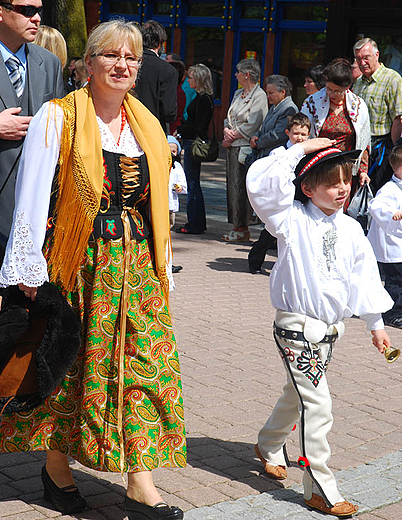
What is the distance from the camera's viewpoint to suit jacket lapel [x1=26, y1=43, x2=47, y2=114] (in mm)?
3961

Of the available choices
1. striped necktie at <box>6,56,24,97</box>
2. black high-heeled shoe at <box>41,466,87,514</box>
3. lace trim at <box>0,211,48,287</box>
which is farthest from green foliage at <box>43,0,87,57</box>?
black high-heeled shoe at <box>41,466,87,514</box>

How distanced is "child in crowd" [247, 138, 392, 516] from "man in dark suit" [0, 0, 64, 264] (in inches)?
40.5

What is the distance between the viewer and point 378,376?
6074mm

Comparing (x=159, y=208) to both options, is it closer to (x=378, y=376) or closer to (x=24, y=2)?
(x=24, y=2)

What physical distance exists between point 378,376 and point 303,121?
2.86m

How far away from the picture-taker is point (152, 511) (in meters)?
3.57

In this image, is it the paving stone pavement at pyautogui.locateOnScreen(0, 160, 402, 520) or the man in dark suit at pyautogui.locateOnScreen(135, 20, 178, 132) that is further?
the man in dark suit at pyautogui.locateOnScreen(135, 20, 178, 132)

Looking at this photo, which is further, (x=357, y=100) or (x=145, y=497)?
(x=357, y=100)

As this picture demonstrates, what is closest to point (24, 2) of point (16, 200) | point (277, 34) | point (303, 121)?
point (16, 200)

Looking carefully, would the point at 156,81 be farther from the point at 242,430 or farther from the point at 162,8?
the point at 162,8

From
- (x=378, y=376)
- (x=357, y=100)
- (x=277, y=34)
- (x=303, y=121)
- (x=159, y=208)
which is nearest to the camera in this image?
(x=159, y=208)

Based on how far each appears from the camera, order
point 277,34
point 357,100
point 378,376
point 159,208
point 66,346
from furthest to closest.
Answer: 1. point 277,34
2. point 357,100
3. point 378,376
4. point 159,208
5. point 66,346

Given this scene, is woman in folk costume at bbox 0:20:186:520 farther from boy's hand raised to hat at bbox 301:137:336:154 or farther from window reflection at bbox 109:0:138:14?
window reflection at bbox 109:0:138:14

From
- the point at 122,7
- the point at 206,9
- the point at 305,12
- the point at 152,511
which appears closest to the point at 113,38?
the point at 152,511
